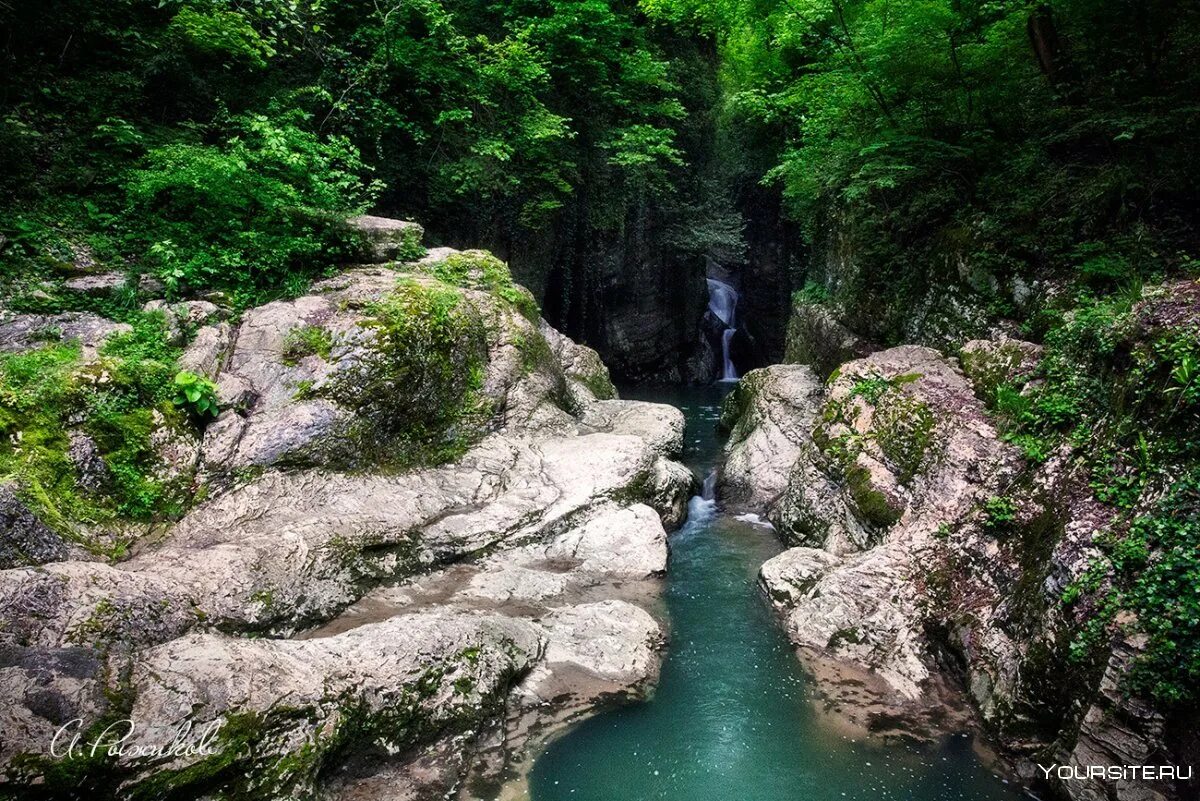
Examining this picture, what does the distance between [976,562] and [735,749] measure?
3643mm

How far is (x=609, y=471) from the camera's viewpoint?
33.2 feet

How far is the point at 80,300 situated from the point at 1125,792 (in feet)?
40.1

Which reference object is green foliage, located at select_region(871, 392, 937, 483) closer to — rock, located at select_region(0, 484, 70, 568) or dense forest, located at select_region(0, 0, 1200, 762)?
dense forest, located at select_region(0, 0, 1200, 762)

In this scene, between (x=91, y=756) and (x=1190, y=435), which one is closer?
(x=91, y=756)

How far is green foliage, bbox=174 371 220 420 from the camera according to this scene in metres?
7.77

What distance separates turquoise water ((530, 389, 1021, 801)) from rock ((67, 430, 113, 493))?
5706mm

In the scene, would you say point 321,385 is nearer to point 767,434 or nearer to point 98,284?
point 98,284

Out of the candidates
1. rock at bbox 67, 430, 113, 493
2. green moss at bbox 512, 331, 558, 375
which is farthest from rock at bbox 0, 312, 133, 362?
green moss at bbox 512, 331, 558, 375

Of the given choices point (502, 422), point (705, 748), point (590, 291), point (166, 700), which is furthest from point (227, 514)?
point (590, 291)

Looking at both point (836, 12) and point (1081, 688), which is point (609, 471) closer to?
point (1081, 688)

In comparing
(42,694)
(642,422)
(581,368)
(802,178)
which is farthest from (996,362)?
(42,694)

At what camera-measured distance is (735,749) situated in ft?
20.5

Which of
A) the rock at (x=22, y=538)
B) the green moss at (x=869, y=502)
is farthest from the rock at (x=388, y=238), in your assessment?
the green moss at (x=869, y=502)

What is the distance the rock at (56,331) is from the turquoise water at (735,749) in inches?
293
